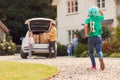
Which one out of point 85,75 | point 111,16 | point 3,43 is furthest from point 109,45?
point 85,75

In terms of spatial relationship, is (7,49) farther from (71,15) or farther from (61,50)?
(61,50)

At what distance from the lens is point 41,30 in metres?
25.1

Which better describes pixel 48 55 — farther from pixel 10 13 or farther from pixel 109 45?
pixel 10 13

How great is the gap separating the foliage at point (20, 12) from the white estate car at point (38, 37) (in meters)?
27.0

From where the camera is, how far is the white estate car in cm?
2388

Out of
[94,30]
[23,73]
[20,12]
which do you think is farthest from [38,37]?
[20,12]

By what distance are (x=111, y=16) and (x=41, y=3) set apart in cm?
1842

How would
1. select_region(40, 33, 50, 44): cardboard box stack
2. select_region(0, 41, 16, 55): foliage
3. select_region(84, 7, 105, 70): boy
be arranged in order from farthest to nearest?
select_region(0, 41, 16, 55): foliage, select_region(40, 33, 50, 44): cardboard box stack, select_region(84, 7, 105, 70): boy

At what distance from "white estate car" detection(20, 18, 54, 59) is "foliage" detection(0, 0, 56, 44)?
26987 mm

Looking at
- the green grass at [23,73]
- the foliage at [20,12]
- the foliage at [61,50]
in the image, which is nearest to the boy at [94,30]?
the green grass at [23,73]

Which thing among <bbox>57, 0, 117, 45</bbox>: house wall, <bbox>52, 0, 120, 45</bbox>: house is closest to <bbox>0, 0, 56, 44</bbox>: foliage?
<bbox>52, 0, 120, 45</bbox>: house

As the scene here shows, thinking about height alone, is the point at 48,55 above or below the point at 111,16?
below

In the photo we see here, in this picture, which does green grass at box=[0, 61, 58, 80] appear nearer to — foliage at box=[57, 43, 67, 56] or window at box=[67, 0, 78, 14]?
foliage at box=[57, 43, 67, 56]

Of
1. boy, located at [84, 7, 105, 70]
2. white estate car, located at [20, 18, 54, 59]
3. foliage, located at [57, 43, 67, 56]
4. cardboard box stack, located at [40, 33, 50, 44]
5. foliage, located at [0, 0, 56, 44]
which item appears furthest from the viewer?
foliage, located at [0, 0, 56, 44]
